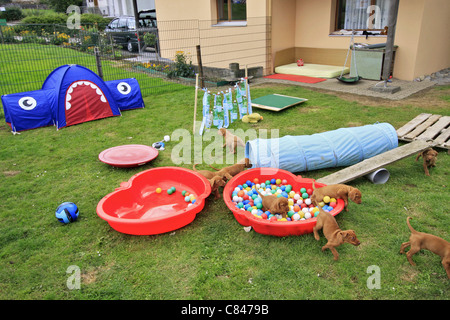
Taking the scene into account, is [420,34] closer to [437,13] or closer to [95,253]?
[437,13]

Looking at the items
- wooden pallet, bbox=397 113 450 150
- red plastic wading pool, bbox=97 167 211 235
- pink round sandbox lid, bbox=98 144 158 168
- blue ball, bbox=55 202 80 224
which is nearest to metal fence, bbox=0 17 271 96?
pink round sandbox lid, bbox=98 144 158 168

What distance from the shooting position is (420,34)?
33.0ft

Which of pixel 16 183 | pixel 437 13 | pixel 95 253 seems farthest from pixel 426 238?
pixel 437 13

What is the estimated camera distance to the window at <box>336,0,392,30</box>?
11.1 m

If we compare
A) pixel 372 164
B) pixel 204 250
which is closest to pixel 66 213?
pixel 204 250

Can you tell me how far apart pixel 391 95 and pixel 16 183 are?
29.7 feet

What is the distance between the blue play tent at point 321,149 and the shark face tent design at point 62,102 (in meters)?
4.57

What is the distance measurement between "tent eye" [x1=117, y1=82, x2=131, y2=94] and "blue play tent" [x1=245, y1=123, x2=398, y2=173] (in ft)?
15.6

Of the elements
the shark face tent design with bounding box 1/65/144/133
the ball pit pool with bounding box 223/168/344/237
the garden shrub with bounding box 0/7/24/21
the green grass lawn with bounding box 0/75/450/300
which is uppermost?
the garden shrub with bounding box 0/7/24/21

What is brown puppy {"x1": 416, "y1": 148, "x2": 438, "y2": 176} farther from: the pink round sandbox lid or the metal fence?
the metal fence

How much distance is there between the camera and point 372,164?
4.86m

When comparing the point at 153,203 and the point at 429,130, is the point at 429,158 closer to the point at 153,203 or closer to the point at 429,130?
the point at 429,130

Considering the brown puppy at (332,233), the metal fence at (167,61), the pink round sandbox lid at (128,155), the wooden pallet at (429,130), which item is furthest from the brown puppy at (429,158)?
the metal fence at (167,61)

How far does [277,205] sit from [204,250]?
1.00m
